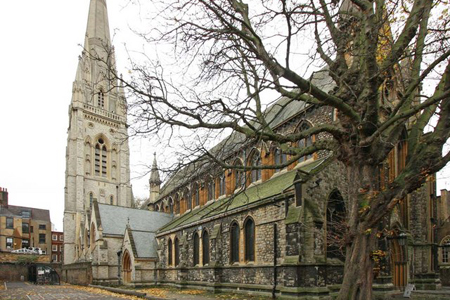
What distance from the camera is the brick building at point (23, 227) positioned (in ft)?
223

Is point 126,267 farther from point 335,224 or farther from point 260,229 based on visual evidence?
point 335,224

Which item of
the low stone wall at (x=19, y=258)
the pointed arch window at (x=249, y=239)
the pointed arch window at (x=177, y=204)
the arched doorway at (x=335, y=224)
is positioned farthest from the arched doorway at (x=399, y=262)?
the low stone wall at (x=19, y=258)

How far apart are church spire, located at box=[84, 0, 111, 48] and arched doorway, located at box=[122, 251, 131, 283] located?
3657cm

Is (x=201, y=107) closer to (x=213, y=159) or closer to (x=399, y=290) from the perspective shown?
(x=213, y=159)

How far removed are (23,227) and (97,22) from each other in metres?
39.7

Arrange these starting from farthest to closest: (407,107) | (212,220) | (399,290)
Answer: (212,220) → (399,290) → (407,107)

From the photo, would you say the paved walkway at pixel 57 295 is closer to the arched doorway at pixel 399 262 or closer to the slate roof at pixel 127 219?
the slate roof at pixel 127 219

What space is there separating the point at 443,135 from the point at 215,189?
76.0 ft

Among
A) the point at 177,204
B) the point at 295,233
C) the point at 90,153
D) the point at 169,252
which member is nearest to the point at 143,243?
the point at 169,252

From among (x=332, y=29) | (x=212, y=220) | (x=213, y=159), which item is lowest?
(x=212, y=220)

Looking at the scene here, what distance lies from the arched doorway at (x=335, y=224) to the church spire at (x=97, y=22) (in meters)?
50.3

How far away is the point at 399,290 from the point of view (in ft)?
60.8

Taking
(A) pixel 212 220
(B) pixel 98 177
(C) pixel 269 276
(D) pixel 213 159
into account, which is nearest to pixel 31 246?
(B) pixel 98 177

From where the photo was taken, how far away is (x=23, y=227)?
71688 mm
